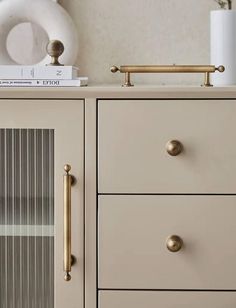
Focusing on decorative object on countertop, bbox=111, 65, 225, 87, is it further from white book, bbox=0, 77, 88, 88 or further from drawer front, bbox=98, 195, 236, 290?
drawer front, bbox=98, 195, 236, 290

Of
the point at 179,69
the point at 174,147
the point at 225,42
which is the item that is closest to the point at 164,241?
the point at 174,147

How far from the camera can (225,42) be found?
54.6 inches

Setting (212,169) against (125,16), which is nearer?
(212,169)

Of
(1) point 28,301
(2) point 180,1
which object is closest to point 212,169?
(1) point 28,301

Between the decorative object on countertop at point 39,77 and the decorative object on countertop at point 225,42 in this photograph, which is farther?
the decorative object on countertop at point 225,42

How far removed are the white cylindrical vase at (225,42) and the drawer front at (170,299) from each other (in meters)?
0.43

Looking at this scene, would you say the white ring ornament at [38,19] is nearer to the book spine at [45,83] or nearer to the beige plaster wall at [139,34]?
the beige plaster wall at [139,34]

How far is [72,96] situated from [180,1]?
0.47 meters

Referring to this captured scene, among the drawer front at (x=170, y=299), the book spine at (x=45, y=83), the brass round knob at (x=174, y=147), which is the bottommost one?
the drawer front at (x=170, y=299)

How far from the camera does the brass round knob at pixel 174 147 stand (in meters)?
1.19

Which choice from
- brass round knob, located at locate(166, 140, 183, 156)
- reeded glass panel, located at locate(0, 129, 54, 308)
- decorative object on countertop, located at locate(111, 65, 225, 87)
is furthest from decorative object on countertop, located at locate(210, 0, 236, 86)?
reeded glass panel, located at locate(0, 129, 54, 308)

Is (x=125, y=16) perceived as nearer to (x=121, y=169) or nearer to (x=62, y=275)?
(x=121, y=169)

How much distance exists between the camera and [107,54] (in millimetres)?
1563

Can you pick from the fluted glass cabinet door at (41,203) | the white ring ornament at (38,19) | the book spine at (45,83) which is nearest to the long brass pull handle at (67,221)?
the fluted glass cabinet door at (41,203)
